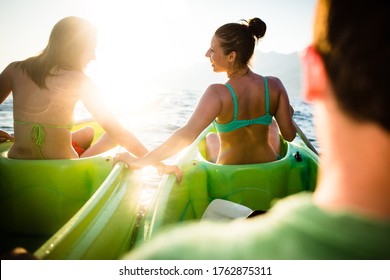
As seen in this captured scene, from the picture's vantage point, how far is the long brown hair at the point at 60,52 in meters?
2.29

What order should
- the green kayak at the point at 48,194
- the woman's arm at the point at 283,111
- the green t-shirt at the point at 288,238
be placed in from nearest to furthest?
1. the green t-shirt at the point at 288,238
2. the green kayak at the point at 48,194
3. the woman's arm at the point at 283,111

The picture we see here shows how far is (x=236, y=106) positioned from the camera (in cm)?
229

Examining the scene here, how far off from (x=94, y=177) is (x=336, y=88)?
2.14 m

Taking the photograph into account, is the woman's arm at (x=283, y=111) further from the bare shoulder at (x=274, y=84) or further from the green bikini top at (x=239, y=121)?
the green bikini top at (x=239, y=121)

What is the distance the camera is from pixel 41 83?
228 centimetres

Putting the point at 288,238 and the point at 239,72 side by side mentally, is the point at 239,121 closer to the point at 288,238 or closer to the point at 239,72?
the point at 239,72

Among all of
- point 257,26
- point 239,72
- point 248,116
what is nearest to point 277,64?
point 257,26

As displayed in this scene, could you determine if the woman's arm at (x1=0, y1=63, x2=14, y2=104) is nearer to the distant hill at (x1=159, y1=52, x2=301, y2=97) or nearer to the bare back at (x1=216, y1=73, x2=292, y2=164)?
the bare back at (x1=216, y1=73, x2=292, y2=164)

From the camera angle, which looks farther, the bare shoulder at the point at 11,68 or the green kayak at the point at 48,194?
the bare shoulder at the point at 11,68

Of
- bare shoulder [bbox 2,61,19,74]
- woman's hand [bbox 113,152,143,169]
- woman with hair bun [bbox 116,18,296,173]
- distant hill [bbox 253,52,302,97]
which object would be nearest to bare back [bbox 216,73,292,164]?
woman with hair bun [bbox 116,18,296,173]

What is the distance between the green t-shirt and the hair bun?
6.84ft

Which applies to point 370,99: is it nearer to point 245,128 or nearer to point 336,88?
point 336,88

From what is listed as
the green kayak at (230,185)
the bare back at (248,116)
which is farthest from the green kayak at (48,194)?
the bare back at (248,116)

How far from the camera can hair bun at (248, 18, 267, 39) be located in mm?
2392
